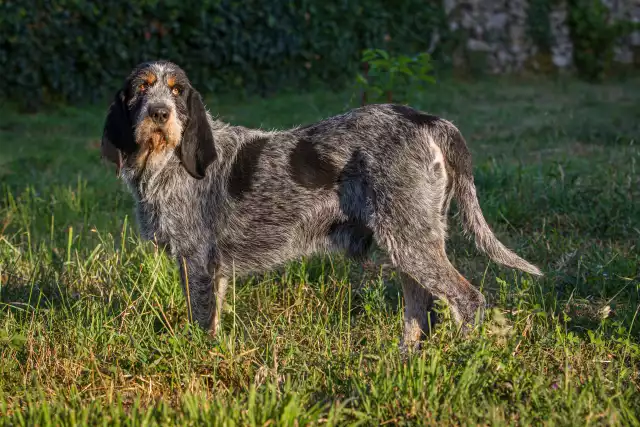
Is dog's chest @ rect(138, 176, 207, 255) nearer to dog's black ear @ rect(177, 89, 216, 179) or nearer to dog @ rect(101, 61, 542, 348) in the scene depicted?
dog @ rect(101, 61, 542, 348)

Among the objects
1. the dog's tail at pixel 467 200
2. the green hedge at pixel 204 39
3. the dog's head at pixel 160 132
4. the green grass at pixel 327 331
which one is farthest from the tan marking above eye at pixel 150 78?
the green hedge at pixel 204 39

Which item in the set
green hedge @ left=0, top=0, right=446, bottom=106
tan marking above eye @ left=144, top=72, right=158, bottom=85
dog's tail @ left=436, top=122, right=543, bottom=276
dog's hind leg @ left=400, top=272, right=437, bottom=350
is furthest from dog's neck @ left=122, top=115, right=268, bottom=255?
green hedge @ left=0, top=0, right=446, bottom=106

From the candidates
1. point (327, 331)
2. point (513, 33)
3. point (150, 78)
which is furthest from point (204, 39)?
point (327, 331)

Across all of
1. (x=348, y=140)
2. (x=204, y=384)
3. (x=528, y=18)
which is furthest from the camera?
(x=528, y=18)

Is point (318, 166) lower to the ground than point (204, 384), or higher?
higher

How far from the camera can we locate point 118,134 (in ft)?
14.9

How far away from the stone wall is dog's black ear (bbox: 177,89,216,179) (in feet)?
34.3

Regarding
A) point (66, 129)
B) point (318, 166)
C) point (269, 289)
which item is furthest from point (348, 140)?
point (66, 129)

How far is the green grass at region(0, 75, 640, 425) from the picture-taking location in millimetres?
3432

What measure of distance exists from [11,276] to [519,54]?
1145cm

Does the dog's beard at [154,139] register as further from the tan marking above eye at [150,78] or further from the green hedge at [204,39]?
the green hedge at [204,39]

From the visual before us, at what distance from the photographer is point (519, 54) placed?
14773 millimetres

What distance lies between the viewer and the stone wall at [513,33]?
14461 millimetres

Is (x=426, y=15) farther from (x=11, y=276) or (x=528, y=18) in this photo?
(x=11, y=276)
